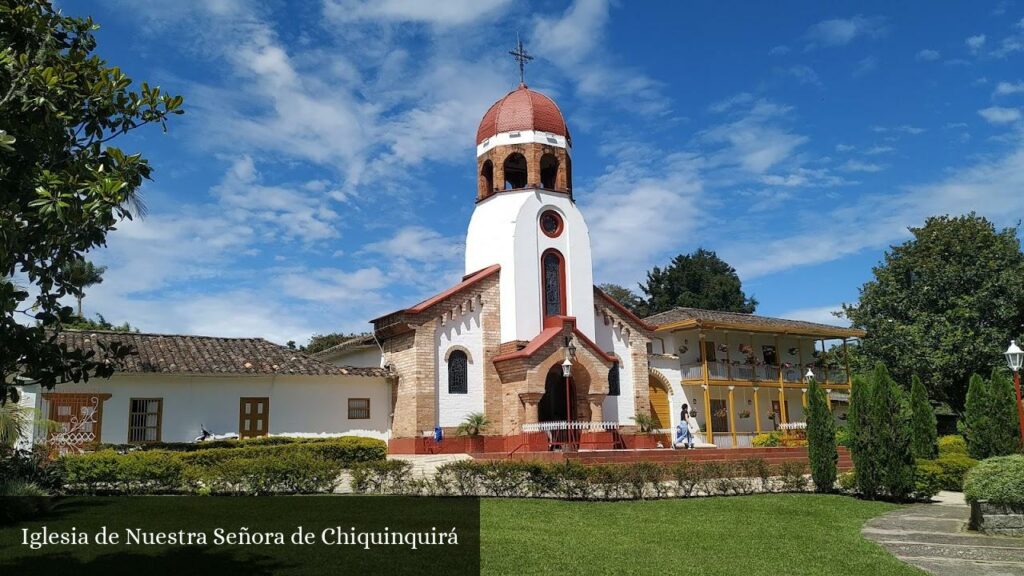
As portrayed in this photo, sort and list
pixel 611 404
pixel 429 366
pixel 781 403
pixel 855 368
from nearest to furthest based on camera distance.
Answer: pixel 429 366 < pixel 611 404 < pixel 781 403 < pixel 855 368

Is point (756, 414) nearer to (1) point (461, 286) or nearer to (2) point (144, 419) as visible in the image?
(1) point (461, 286)

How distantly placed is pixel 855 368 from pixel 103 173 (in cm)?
3863

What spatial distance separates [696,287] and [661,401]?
29233mm

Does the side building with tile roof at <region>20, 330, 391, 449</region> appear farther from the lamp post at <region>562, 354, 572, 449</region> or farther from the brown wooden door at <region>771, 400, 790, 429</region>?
the brown wooden door at <region>771, 400, 790, 429</region>

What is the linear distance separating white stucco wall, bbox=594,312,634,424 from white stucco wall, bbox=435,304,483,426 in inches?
194

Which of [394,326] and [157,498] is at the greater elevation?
[394,326]

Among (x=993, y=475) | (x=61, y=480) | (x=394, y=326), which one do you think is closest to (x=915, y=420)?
(x=993, y=475)

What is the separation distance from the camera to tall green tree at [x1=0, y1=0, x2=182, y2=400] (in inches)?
220

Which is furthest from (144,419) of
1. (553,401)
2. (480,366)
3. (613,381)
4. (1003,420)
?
(1003,420)

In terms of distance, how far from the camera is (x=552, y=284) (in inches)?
1114

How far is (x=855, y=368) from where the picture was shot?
1507 inches

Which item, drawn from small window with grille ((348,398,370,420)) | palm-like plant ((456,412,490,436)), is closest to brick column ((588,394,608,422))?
palm-like plant ((456,412,490,436))

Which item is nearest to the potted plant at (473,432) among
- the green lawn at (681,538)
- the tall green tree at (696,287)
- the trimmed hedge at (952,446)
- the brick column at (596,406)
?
the brick column at (596,406)

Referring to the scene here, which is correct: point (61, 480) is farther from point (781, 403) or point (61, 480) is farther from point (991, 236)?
point (991, 236)
